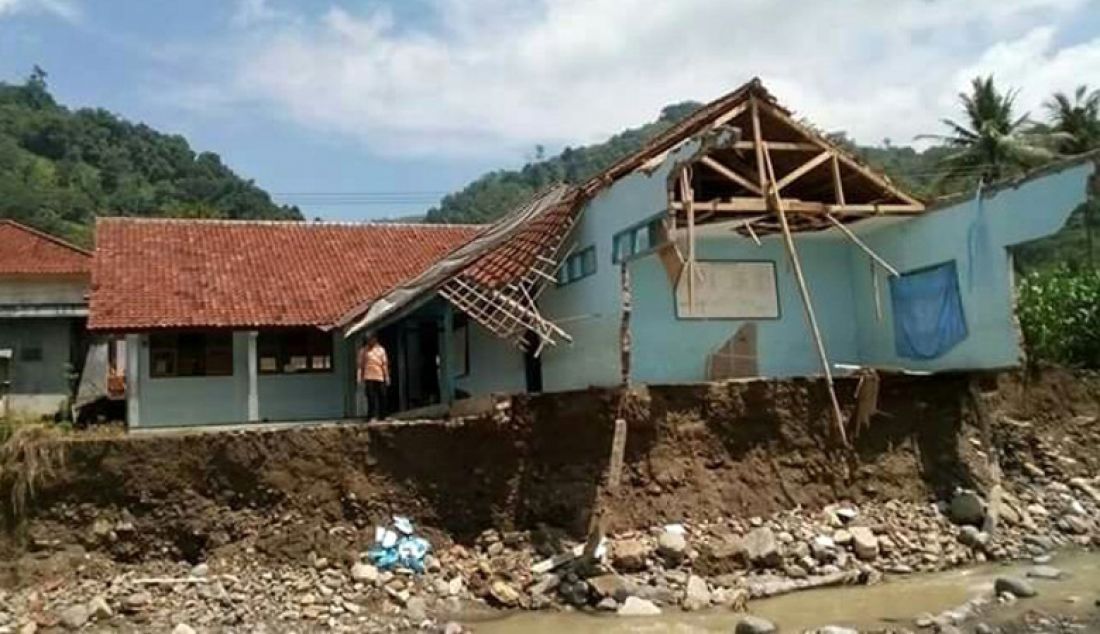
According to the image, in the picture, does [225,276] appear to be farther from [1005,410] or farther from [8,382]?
[1005,410]

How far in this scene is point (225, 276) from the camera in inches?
879

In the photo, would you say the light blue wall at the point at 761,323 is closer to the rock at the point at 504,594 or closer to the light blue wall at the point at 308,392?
the rock at the point at 504,594

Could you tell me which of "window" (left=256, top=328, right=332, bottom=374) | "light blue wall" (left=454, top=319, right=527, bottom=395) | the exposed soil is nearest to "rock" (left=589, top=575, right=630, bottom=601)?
the exposed soil

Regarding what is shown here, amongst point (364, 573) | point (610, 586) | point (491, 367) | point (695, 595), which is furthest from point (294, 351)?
point (695, 595)

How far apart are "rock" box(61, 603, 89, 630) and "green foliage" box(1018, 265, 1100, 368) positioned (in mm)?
17529

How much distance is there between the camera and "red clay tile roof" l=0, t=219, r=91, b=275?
84.8 feet

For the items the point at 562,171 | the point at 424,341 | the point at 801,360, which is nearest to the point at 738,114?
the point at 801,360

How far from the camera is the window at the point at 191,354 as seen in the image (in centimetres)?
2083

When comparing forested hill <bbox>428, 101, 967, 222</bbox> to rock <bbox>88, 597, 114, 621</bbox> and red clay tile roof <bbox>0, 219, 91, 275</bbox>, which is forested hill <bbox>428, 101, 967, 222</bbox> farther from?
rock <bbox>88, 597, 114, 621</bbox>

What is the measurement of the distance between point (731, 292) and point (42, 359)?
58.7ft

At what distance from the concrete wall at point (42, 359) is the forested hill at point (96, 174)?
23.7 meters

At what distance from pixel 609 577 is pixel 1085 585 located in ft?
19.1

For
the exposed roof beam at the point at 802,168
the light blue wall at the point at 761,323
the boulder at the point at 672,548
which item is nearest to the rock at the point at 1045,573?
the boulder at the point at 672,548

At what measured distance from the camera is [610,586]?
12.7 meters
